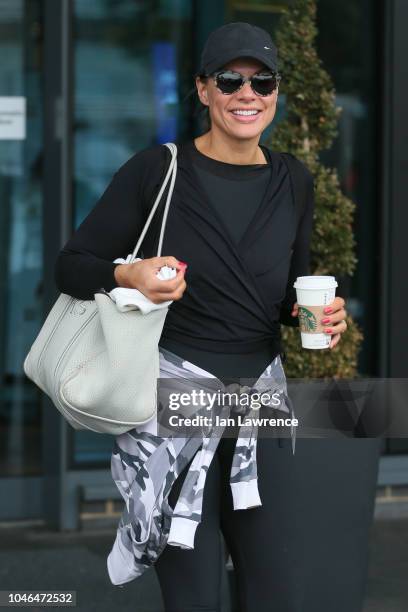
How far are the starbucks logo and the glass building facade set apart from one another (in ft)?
10.0

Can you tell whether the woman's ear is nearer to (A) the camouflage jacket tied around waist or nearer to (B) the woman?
(B) the woman

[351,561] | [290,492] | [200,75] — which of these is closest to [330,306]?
[290,492]

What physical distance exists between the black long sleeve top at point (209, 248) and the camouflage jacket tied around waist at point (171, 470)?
6 centimetres

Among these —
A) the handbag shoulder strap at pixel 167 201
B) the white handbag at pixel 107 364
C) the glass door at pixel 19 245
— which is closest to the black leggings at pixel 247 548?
the white handbag at pixel 107 364

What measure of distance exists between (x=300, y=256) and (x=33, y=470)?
124 inches

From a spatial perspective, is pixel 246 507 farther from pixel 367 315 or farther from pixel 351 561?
pixel 367 315

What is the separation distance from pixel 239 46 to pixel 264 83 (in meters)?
0.11

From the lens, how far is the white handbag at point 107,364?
265 centimetres

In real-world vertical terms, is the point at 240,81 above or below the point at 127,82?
above

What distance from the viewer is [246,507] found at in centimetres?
279

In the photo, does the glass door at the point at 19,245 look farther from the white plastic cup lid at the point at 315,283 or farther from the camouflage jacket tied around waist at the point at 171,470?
the white plastic cup lid at the point at 315,283

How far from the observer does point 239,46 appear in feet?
9.30

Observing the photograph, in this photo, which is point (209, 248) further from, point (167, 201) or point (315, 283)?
point (315, 283)

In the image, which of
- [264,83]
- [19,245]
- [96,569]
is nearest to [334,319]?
[264,83]
